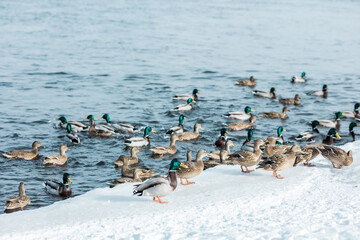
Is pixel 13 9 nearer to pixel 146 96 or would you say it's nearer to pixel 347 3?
pixel 146 96

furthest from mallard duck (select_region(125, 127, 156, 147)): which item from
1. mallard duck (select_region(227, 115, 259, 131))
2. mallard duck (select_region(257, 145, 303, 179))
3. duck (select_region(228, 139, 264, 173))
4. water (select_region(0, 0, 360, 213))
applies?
mallard duck (select_region(257, 145, 303, 179))

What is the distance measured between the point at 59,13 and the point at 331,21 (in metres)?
24.2

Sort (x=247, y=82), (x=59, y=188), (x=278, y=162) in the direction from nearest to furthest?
(x=278, y=162), (x=59, y=188), (x=247, y=82)

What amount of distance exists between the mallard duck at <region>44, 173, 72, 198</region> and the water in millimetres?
225

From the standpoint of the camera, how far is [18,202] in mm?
12398

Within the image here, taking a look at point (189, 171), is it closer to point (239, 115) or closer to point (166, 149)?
point (166, 149)

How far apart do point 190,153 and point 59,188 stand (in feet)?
13.0

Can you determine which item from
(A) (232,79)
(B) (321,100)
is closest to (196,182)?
(B) (321,100)

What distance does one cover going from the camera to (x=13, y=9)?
165 ft

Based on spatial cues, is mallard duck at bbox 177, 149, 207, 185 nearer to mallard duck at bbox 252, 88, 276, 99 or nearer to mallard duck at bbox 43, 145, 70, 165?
mallard duck at bbox 43, 145, 70, 165

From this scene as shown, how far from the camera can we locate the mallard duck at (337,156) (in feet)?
43.0

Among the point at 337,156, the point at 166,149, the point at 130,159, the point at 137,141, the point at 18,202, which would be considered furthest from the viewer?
the point at 137,141

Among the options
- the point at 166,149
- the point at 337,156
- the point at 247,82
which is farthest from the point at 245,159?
the point at 247,82

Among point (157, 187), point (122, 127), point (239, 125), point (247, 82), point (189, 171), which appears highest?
point (247, 82)
